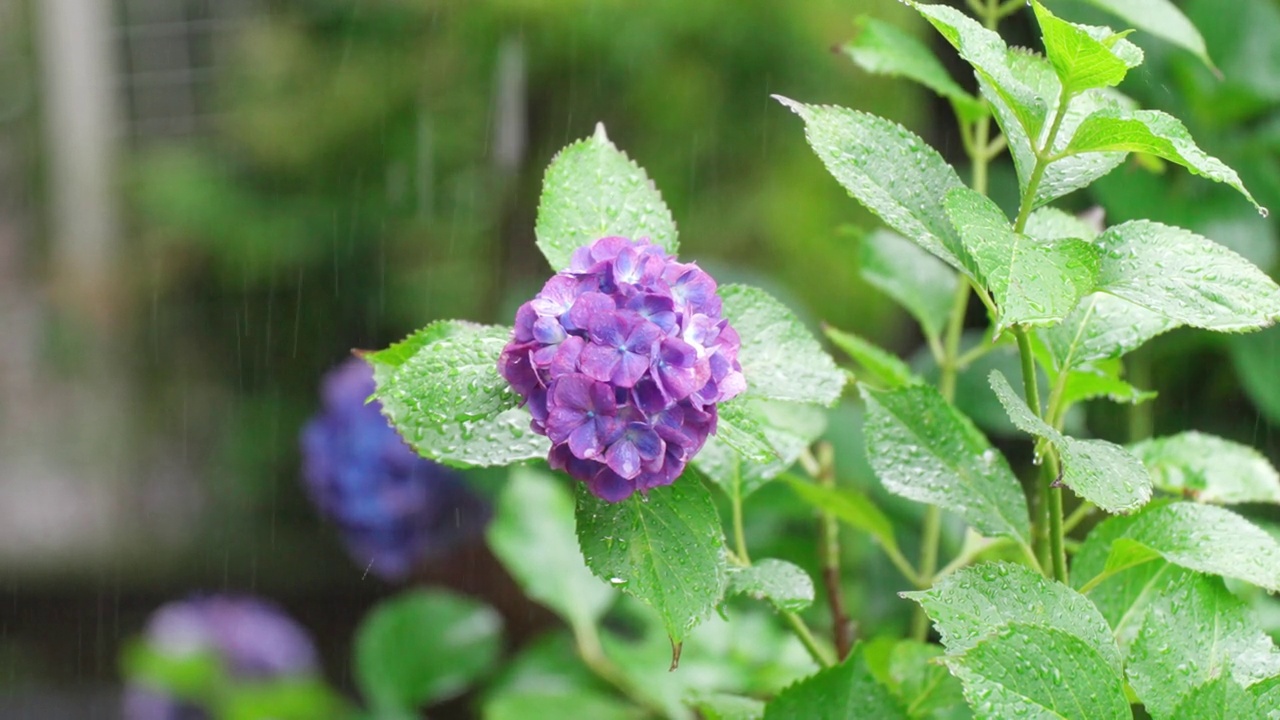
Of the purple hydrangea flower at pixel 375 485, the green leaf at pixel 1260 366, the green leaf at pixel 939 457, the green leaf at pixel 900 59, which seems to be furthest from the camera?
the purple hydrangea flower at pixel 375 485

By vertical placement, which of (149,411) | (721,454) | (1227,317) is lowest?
(149,411)

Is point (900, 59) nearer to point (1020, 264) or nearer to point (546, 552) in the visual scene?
point (1020, 264)

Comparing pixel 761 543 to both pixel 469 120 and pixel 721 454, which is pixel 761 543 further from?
pixel 469 120

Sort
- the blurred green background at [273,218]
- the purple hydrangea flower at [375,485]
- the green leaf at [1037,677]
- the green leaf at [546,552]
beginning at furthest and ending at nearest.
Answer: the blurred green background at [273,218], the purple hydrangea flower at [375,485], the green leaf at [546,552], the green leaf at [1037,677]

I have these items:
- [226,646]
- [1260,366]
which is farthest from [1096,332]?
[226,646]

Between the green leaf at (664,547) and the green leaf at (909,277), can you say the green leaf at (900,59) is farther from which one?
the green leaf at (664,547)

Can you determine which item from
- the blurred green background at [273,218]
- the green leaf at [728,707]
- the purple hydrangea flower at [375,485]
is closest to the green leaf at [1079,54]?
the green leaf at [728,707]

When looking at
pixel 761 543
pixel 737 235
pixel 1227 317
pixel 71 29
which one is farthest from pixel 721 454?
pixel 71 29

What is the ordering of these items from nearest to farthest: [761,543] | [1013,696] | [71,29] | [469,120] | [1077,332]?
[1013,696], [1077,332], [761,543], [469,120], [71,29]
